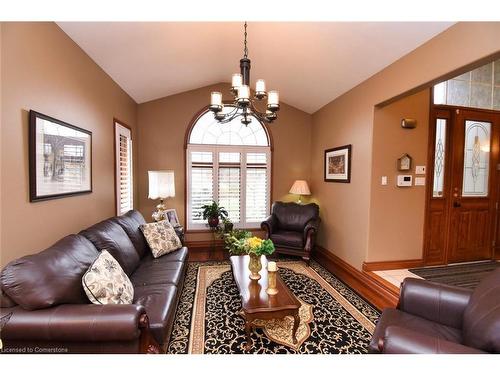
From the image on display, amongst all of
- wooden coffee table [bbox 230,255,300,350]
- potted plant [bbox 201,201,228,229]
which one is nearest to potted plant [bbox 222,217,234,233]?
potted plant [bbox 201,201,228,229]

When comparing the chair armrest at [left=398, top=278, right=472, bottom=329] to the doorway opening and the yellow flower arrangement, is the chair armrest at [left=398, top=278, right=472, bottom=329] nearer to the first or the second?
the yellow flower arrangement

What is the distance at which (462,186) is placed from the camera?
142 inches

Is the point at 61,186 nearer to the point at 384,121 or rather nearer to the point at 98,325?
the point at 98,325

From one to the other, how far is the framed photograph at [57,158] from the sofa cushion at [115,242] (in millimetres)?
414

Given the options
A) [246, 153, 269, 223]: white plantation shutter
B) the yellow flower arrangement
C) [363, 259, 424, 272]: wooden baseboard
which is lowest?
[363, 259, 424, 272]: wooden baseboard

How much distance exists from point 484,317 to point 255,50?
346cm

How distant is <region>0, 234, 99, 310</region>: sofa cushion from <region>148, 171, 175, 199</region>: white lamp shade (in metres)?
2.06

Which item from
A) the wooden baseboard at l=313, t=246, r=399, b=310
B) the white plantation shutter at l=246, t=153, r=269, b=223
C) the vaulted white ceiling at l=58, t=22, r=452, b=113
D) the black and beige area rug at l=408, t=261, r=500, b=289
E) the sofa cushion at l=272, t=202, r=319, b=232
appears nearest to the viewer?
the vaulted white ceiling at l=58, t=22, r=452, b=113

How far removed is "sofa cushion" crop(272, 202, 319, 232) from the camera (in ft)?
14.2

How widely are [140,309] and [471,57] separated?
3035mm

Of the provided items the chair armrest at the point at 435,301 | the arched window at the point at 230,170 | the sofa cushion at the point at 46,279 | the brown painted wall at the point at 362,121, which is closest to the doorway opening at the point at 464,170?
the brown painted wall at the point at 362,121

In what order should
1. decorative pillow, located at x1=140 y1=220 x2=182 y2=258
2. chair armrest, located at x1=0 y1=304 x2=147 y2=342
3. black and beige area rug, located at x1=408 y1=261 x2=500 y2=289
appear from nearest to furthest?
1. chair armrest, located at x1=0 y1=304 x2=147 y2=342
2. decorative pillow, located at x1=140 y1=220 x2=182 y2=258
3. black and beige area rug, located at x1=408 y1=261 x2=500 y2=289

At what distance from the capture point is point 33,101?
5.66 feet
